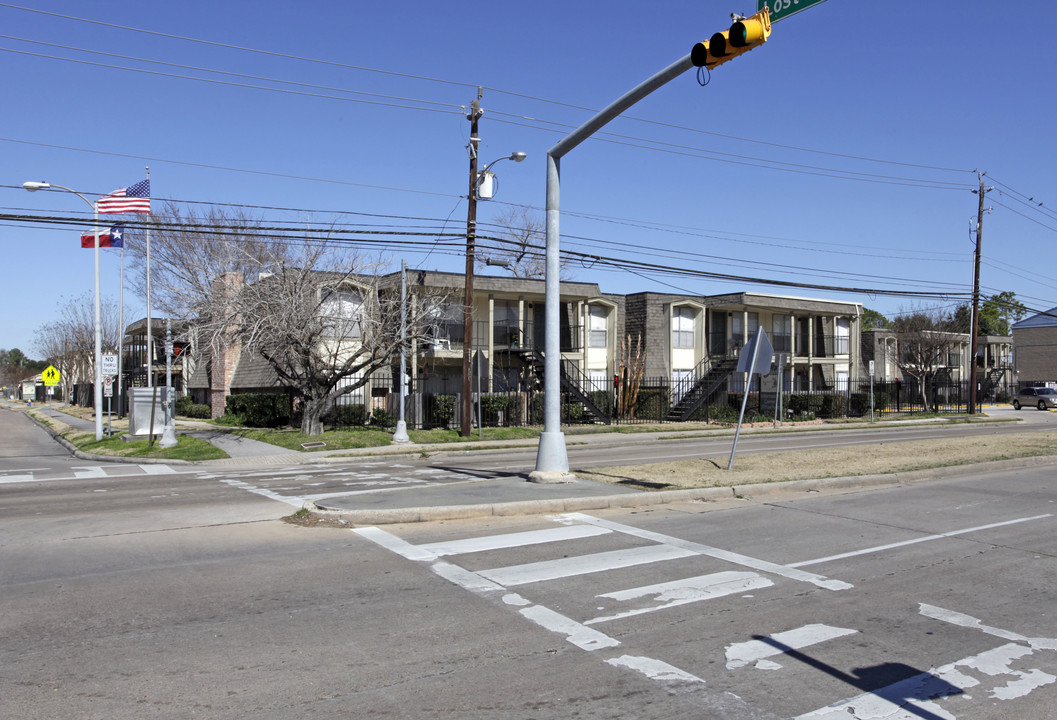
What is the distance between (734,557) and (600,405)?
26966 mm

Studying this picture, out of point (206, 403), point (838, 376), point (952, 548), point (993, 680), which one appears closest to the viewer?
point (993, 680)

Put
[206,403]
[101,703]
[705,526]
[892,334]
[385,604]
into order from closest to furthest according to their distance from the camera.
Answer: [101,703] < [385,604] < [705,526] < [206,403] < [892,334]

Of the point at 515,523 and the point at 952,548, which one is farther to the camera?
the point at 515,523

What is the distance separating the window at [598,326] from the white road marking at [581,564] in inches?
1205

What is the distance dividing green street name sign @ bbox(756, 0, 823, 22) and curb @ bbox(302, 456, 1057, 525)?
6.54 meters

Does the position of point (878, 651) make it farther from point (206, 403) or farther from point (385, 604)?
point (206, 403)

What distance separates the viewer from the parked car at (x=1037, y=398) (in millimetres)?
57000

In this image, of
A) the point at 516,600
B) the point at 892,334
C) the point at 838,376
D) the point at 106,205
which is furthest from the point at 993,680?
the point at 892,334

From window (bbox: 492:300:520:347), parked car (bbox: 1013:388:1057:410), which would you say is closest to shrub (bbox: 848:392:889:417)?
parked car (bbox: 1013:388:1057:410)

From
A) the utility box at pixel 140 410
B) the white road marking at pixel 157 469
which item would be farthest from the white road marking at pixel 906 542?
the utility box at pixel 140 410

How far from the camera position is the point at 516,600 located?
673 cm

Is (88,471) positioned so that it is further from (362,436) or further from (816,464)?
(816,464)

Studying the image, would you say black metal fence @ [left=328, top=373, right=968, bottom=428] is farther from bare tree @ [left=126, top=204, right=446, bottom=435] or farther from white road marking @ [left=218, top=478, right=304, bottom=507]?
white road marking @ [left=218, top=478, right=304, bottom=507]

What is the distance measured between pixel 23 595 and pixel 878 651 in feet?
22.9
